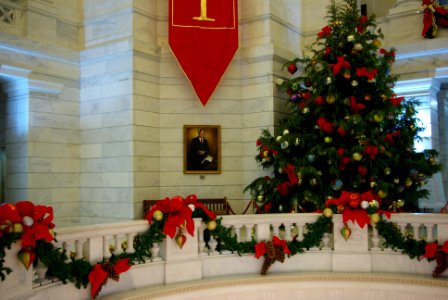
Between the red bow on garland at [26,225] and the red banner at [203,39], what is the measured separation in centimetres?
642

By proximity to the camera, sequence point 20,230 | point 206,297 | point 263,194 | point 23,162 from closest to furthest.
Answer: point 20,230 < point 206,297 < point 263,194 < point 23,162

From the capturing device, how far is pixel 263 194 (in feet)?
31.5

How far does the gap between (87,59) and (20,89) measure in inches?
68.1

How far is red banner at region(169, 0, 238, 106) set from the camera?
10.6 meters

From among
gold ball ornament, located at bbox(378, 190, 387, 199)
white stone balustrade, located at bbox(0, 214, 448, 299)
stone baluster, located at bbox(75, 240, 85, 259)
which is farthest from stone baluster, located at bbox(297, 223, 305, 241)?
stone baluster, located at bbox(75, 240, 85, 259)

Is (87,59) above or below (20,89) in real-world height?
above

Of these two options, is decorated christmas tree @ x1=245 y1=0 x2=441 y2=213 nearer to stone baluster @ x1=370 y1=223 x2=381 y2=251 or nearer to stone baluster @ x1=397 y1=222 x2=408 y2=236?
stone baluster @ x1=370 y1=223 x2=381 y2=251

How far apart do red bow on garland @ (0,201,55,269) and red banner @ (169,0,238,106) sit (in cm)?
642

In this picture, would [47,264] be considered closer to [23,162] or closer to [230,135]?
[23,162]

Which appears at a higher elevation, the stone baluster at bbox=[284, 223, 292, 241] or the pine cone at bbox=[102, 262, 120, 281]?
the stone baluster at bbox=[284, 223, 292, 241]

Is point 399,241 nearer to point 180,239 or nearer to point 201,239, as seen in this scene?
point 201,239

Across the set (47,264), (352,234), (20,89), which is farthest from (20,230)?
(20,89)

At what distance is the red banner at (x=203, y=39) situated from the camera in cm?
1060

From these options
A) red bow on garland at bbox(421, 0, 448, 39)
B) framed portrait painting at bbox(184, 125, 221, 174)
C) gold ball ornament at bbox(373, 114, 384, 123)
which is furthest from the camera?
red bow on garland at bbox(421, 0, 448, 39)
